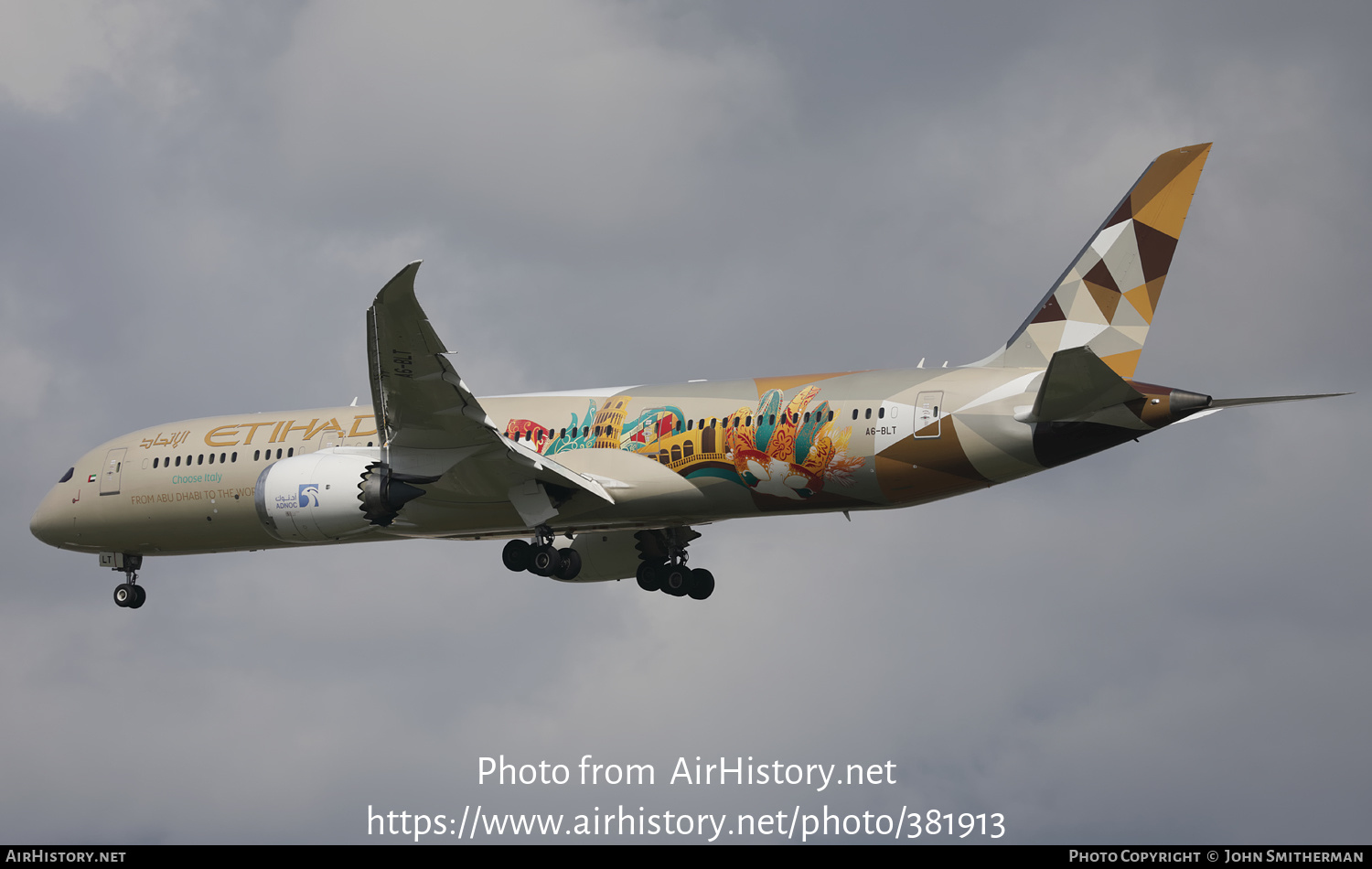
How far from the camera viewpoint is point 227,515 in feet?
112

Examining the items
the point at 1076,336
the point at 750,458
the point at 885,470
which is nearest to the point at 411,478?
the point at 750,458

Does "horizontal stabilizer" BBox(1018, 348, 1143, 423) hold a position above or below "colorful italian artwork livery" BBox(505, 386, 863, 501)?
below

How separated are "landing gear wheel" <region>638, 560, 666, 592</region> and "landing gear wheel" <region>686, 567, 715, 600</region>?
76cm

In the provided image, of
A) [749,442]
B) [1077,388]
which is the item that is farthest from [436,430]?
[1077,388]

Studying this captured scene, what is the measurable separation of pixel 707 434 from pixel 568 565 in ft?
13.5

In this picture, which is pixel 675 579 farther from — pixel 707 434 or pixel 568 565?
pixel 707 434

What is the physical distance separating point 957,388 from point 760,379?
411 centimetres

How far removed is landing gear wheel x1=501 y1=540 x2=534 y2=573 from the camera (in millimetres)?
31234

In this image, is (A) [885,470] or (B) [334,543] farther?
(B) [334,543]

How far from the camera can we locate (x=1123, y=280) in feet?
94.1

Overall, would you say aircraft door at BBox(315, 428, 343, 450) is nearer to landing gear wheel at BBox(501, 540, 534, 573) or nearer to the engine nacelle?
the engine nacelle

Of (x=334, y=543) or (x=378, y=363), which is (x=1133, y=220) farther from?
(x=334, y=543)

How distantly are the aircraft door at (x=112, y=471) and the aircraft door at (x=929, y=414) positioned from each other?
18.5 metres

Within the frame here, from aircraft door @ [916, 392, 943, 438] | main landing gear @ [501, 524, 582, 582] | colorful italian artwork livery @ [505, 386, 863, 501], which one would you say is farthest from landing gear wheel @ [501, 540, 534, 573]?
aircraft door @ [916, 392, 943, 438]
